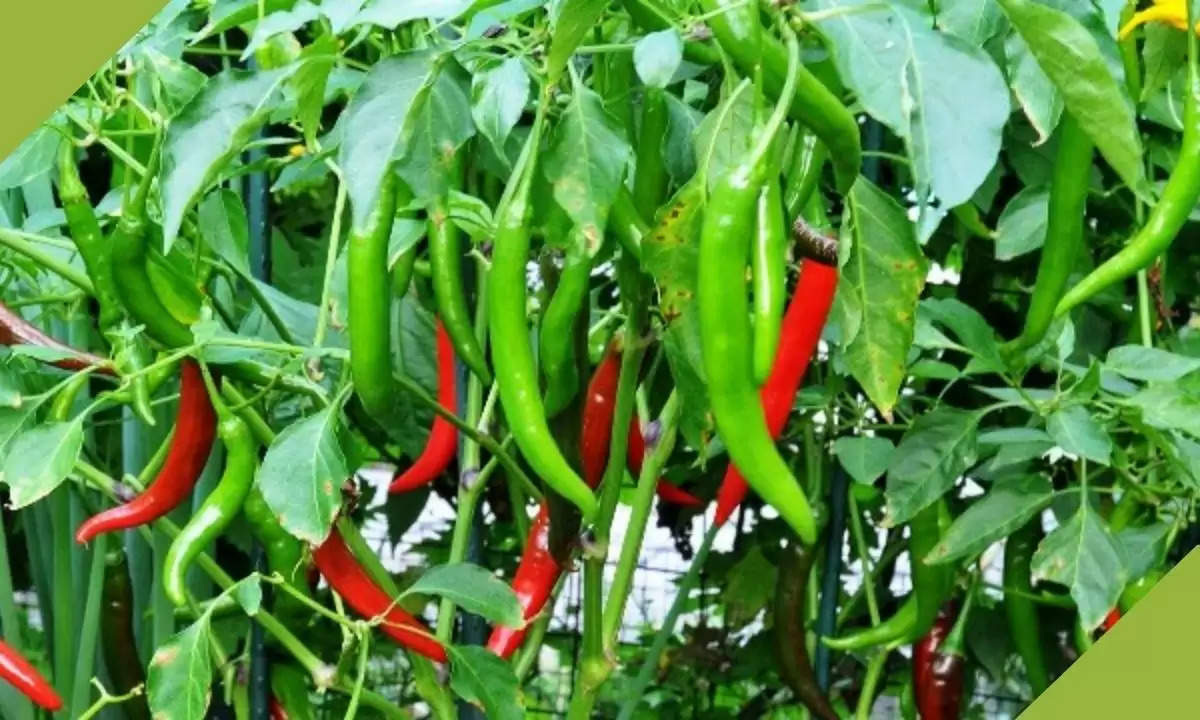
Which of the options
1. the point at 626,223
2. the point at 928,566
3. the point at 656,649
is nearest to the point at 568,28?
the point at 626,223

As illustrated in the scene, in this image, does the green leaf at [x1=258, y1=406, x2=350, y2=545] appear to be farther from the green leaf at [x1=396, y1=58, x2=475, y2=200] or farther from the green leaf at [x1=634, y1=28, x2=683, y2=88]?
the green leaf at [x1=634, y1=28, x2=683, y2=88]

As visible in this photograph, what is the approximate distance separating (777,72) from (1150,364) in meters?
0.48

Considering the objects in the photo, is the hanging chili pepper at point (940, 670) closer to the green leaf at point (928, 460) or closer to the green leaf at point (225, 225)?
the green leaf at point (928, 460)

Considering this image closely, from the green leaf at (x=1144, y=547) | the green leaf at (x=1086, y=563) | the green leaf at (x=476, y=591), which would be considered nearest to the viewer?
the green leaf at (x=476, y=591)

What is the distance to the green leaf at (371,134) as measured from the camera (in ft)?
2.25

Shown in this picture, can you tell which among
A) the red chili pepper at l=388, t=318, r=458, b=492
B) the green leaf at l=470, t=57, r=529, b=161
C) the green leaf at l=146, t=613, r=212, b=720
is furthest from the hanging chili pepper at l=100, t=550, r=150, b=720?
the green leaf at l=470, t=57, r=529, b=161

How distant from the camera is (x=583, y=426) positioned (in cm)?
92

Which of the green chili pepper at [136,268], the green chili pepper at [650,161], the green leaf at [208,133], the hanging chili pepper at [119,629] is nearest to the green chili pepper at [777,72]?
the green chili pepper at [650,161]

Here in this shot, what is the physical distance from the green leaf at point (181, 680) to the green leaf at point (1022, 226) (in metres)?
0.60

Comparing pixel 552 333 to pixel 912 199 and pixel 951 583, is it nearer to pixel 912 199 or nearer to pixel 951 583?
pixel 951 583

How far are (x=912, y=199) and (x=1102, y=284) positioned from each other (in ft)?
2.12

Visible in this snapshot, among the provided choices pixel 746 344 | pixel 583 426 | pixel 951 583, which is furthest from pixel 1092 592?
pixel 746 344

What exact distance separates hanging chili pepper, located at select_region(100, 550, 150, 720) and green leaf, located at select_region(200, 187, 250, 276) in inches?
14.4

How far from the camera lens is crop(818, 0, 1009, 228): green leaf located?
0.61 metres
